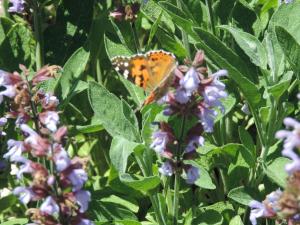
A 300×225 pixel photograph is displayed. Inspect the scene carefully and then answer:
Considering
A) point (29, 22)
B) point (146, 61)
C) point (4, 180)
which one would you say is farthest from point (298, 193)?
point (29, 22)

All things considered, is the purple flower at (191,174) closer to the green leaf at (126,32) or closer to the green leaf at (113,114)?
the green leaf at (113,114)

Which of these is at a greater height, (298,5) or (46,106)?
(298,5)

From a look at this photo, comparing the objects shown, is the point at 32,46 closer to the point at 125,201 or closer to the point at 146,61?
the point at 125,201

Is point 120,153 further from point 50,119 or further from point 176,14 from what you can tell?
point 176,14

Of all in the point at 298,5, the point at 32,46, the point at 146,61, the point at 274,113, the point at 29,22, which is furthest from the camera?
the point at 32,46

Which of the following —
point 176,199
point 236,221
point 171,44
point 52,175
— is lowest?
point 236,221

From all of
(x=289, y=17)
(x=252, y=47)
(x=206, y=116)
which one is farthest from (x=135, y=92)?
(x=206, y=116)
